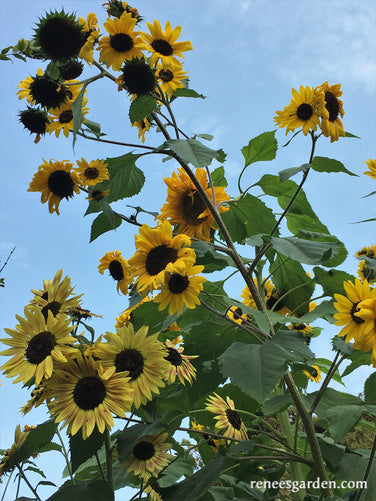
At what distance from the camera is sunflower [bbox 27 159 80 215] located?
177 centimetres

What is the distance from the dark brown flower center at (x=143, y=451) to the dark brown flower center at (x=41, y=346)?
1.42ft

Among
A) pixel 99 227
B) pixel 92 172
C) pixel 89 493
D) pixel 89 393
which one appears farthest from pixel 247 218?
pixel 89 493

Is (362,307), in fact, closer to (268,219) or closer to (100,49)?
(268,219)

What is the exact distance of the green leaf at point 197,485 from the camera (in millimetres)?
1130

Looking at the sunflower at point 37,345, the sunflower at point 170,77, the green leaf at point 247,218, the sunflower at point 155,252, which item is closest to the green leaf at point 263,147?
the green leaf at point 247,218

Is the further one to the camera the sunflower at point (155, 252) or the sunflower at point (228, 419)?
the sunflower at point (228, 419)

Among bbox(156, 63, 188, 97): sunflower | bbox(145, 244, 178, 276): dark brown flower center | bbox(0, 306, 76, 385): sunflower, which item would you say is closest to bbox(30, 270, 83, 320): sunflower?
bbox(0, 306, 76, 385): sunflower

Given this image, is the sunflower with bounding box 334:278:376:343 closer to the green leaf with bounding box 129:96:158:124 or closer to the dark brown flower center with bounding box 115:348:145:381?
the dark brown flower center with bounding box 115:348:145:381

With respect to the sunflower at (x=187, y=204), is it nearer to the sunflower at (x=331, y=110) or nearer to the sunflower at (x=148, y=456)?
the sunflower at (x=331, y=110)

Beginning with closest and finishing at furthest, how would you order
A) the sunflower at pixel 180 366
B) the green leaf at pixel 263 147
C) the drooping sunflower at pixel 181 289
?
the drooping sunflower at pixel 181 289 → the sunflower at pixel 180 366 → the green leaf at pixel 263 147

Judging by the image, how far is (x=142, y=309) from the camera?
4.67ft

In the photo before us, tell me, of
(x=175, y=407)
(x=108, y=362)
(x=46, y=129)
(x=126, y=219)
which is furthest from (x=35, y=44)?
(x=175, y=407)

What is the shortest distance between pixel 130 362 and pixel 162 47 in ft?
3.28

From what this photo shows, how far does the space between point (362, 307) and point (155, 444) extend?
0.71 meters
